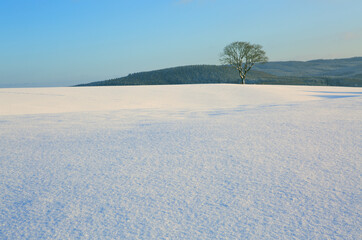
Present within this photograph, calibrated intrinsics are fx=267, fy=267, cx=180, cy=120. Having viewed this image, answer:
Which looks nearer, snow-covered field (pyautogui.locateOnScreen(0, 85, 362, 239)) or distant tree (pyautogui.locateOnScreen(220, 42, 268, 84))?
snow-covered field (pyautogui.locateOnScreen(0, 85, 362, 239))

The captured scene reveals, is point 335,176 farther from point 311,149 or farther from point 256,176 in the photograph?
point 311,149

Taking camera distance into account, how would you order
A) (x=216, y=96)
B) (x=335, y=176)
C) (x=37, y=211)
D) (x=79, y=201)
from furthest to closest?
1. (x=216, y=96)
2. (x=335, y=176)
3. (x=79, y=201)
4. (x=37, y=211)

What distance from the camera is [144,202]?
215 cm

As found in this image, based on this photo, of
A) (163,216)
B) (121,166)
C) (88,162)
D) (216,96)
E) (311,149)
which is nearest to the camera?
(163,216)

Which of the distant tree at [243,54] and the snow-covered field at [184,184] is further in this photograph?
the distant tree at [243,54]

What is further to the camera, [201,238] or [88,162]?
[88,162]

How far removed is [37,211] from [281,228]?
5.89ft

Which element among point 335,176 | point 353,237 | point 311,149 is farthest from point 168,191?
point 311,149

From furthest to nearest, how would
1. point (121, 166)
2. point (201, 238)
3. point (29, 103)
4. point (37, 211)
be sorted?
point (29, 103)
point (121, 166)
point (37, 211)
point (201, 238)

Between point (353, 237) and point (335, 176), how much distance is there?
103 cm

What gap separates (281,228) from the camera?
177 cm

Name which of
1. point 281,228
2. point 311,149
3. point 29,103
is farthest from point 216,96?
point 281,228

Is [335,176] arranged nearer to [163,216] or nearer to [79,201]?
[163,216]

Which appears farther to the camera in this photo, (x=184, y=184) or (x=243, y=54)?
(x=243, y=54)
